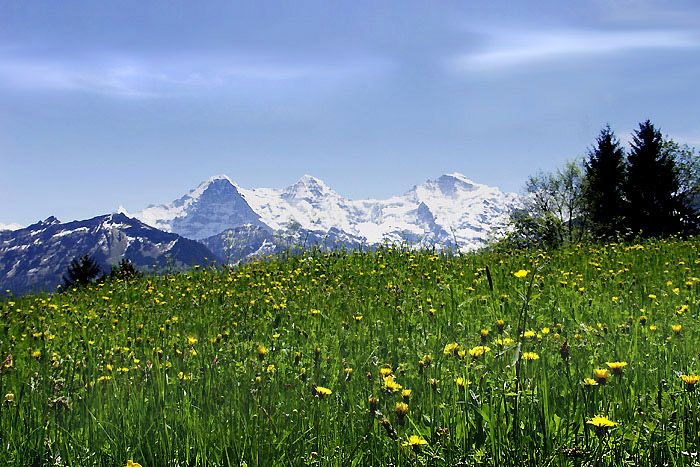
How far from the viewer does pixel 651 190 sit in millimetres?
37688

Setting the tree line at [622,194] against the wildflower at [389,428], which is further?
the tree line at [622,194]

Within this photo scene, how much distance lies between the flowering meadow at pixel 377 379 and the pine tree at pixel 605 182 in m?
35.5

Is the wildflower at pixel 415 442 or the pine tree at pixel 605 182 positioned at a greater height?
the pine tree at pixel 605 182

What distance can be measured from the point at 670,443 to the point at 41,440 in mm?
3476

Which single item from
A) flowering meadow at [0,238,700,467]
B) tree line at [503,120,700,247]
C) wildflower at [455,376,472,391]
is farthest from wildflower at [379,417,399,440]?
tree line at [503,120,700,247]

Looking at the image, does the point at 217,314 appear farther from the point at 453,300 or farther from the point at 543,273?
the point at 543,273

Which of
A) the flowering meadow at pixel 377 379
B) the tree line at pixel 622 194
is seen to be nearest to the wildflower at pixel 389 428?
the flowering meadow at pixel 377 379

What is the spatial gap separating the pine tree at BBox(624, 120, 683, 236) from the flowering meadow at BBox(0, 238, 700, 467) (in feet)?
118

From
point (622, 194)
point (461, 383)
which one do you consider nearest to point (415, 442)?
point (461, 383)

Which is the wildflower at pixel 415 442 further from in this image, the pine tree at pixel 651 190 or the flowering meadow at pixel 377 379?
the pine tree at pixel 651 190

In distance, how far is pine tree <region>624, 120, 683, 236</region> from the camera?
37.2 meters

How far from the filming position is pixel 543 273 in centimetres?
681

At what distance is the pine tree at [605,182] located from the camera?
125 feet

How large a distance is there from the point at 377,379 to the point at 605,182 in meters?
42.8
